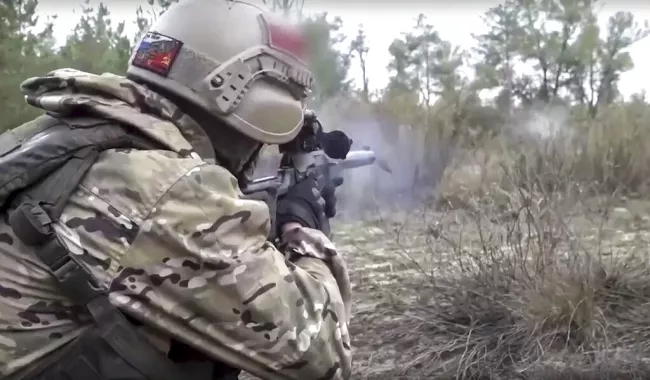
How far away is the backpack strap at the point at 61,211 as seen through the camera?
1.43 m

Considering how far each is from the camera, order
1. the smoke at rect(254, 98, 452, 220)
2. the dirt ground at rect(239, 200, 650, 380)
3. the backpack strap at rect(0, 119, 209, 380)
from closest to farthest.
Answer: the backpack strap at rect(0, 119, 209, 380), the dirt ground at rect(239, 200, 650, 380), the smoke at rect(254, 98, 452, 220)

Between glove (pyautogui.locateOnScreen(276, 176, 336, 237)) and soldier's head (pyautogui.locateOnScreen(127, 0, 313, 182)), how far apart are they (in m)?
0.30

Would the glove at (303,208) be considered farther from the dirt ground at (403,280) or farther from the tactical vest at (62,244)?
the dirt ground at (403,280)

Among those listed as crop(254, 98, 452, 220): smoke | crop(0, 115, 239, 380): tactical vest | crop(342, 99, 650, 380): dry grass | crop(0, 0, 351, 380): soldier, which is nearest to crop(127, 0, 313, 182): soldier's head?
crop(0, 0, 351, 380): soldier

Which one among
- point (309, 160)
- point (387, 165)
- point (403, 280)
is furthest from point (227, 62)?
point (387, 165)

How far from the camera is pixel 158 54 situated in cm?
177

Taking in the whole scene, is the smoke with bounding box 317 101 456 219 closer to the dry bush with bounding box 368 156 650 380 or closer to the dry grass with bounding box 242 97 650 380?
the dry grass with bounding box 242 97 650 380

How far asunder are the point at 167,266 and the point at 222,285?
0.11 metres

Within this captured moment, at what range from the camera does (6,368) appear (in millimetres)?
1475

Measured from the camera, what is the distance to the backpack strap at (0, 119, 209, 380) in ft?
4.68

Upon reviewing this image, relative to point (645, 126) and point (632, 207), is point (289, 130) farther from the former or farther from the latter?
point (645, 126)

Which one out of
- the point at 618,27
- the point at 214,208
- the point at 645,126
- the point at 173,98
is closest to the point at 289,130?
the point at 173,98

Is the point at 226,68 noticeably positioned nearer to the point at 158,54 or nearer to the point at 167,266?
the point at 158,54

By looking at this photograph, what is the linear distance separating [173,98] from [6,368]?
669 millimetres
